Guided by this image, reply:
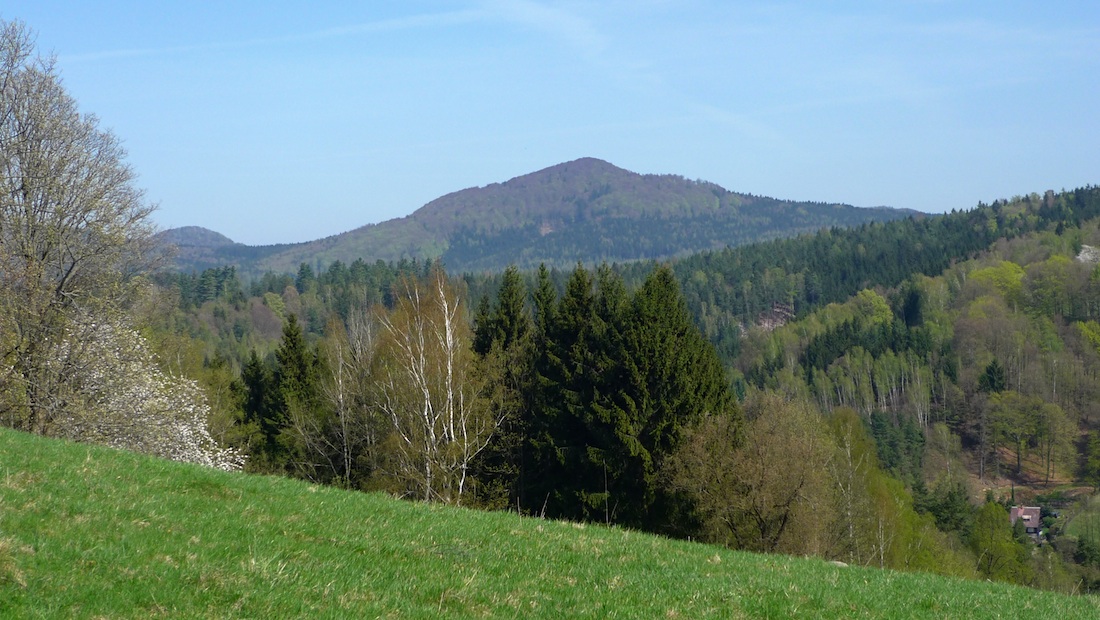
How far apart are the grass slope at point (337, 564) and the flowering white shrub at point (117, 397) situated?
1047 centimetres

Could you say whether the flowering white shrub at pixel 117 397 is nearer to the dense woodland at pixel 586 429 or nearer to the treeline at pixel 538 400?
the dense woodland at pixel 586 429

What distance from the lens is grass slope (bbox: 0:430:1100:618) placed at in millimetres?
8625

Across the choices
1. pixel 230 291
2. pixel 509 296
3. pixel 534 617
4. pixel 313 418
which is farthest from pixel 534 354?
pixel 230 291

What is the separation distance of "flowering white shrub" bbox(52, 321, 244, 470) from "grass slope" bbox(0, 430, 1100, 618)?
10.5 metres

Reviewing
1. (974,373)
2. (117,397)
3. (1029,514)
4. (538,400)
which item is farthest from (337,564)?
(974,373)

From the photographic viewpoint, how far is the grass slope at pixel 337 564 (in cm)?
862

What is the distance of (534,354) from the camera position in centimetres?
4184

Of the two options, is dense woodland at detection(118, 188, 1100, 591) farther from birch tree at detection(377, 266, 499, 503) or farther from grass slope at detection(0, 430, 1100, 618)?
grass slope at detection(0, 430, 1100, 618)

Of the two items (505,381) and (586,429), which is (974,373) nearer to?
(505,381)

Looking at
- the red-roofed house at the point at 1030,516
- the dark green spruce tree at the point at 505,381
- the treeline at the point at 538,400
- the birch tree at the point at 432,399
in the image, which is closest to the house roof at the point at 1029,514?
the red-roofed house at the point at 1030,516

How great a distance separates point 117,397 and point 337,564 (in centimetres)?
1881

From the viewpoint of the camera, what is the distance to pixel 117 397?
26344 millimetres

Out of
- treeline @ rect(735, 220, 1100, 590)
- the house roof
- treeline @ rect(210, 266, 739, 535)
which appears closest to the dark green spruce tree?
treeline @ rect(210, 266, 739, 535)

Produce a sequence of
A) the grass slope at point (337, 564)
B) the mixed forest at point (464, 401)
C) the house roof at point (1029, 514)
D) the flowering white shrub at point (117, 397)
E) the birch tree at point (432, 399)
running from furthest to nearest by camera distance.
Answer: the house roof at point (1029, 514) → the birch tree at point (432, 399) → the mixed forest at point (464, 401) → the flowering white shrub at point (117, 397) → the grass slope at point (337, 564)
